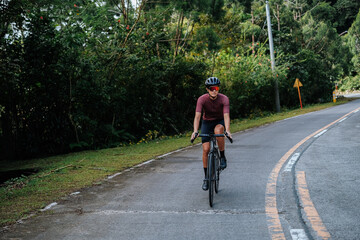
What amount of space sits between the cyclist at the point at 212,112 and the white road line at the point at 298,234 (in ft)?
7.18

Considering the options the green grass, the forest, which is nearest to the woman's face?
the green grass

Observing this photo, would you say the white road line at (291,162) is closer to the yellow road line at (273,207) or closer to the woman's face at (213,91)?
the yellow road line at (273,207)

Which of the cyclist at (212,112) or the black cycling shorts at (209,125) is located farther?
the black cycling shorts at (209,125)

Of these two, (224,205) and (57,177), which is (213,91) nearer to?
(224,205)

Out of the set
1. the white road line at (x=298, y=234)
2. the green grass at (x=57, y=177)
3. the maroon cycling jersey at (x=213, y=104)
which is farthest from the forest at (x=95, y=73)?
the white road line at (x=298, y=234)

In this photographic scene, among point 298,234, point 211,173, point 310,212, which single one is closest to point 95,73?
point 211,173

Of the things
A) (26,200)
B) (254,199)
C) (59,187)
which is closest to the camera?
(254,199)

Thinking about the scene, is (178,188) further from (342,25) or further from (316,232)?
(342,25)

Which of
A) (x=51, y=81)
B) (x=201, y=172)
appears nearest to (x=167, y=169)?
(x=201, y=172)

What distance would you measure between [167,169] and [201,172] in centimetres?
101

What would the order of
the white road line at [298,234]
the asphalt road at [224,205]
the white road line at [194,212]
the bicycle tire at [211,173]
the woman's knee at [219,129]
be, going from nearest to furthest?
the white road line at [298,234] → the asphalt road at [224,205] → the white road line at [194,212] → the bicycle tire at [211,173] → the woman's knee at [219,129]

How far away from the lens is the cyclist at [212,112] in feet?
22.4

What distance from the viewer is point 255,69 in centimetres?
3069

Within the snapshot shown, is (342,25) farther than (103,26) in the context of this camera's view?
Yes
